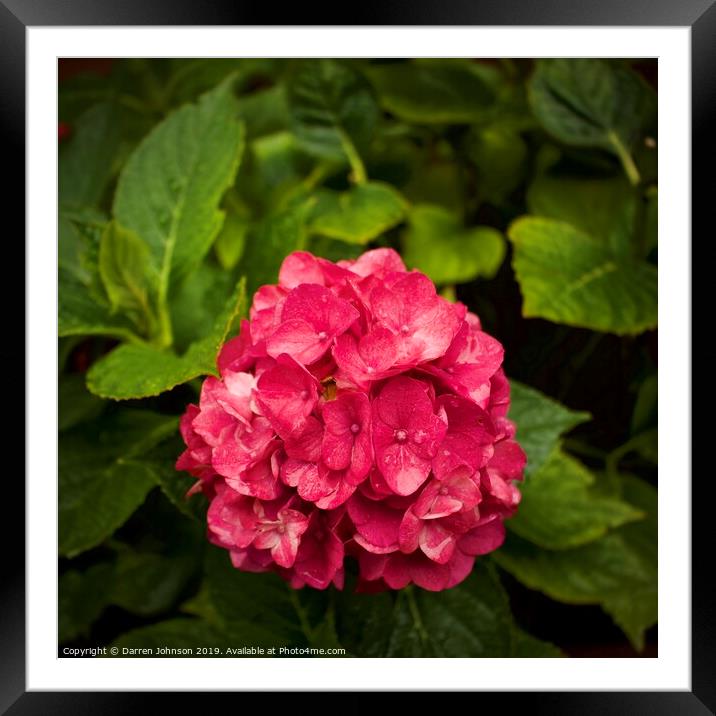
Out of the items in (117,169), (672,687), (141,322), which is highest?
(117,169)

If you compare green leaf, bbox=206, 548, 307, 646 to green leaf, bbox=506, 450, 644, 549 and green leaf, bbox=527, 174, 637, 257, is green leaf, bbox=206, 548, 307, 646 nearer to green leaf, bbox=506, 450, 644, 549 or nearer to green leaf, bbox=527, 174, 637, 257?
green leaf, bbox=506, 450, 644, 549

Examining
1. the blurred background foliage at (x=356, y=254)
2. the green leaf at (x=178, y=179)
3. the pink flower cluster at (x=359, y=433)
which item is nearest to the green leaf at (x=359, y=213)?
the blurred background foliage at (x=356, y=254)

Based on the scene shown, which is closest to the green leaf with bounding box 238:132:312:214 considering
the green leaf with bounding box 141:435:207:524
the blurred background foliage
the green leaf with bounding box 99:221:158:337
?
the blurred background foliage

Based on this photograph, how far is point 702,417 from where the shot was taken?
0.58 m

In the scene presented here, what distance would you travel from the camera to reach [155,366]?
556 millimetres

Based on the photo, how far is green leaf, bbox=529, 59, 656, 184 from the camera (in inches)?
28.3

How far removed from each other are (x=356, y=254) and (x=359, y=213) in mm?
42

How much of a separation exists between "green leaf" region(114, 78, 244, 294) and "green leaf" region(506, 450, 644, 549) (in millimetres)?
355

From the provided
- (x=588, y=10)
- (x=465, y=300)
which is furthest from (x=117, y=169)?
(x=588, y=10)

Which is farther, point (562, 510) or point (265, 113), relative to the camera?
point (265, 113)

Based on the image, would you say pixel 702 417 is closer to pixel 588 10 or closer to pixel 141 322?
pixel 588 10

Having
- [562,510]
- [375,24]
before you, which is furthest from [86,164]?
[562,510]

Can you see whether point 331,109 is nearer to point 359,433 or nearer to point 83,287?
point 83,287

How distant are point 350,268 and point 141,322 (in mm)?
225
